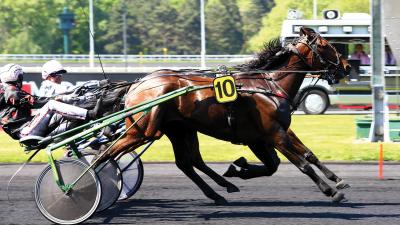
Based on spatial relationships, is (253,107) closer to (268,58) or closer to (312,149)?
(268,58)

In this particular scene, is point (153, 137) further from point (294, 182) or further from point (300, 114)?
point (300, 114)

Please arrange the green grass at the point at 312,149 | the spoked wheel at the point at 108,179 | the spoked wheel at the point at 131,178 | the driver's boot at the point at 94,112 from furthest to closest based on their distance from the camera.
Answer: the green grass at the point at 312,149
the spoked wheel at the point at 131,178
the driver's boot at the point at 94,112
the spoked wheel at the point at 108,179

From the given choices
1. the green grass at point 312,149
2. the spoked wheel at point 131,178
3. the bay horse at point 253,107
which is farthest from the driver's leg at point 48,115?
the green grass at point 312,149

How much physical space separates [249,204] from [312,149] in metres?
5.74

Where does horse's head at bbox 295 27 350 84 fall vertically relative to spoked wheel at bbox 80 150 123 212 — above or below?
above

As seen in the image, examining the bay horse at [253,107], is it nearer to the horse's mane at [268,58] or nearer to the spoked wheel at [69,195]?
the horse's mane at [268,58]

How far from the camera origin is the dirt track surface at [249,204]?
341 inches

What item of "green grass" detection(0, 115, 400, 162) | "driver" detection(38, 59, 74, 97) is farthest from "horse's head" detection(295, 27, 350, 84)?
"green grass" detection(0, 115, 400, 162)

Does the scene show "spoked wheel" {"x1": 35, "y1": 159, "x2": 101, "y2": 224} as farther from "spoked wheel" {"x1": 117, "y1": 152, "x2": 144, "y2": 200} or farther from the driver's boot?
"spoked wheel" {"x1": 117, "y1": 152, "x2": 144, "y2": 200}

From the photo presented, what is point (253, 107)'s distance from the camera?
9000 mm

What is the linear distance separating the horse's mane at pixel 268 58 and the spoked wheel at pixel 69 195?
229 centimetres

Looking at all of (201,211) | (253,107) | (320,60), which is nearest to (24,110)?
(201,211)

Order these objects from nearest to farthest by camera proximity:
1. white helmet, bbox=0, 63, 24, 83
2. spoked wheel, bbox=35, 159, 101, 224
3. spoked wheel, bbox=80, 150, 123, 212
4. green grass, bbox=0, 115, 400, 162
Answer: spoked wheel, bbox=35, 159, 101, 224 → spoked wheel, bbox=80, 150, 123, 212 → white helmet, bbox=0, 63, 24, 83 → green grass, bbox=0, 115, 400, 162

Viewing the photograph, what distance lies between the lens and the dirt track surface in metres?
8.67
